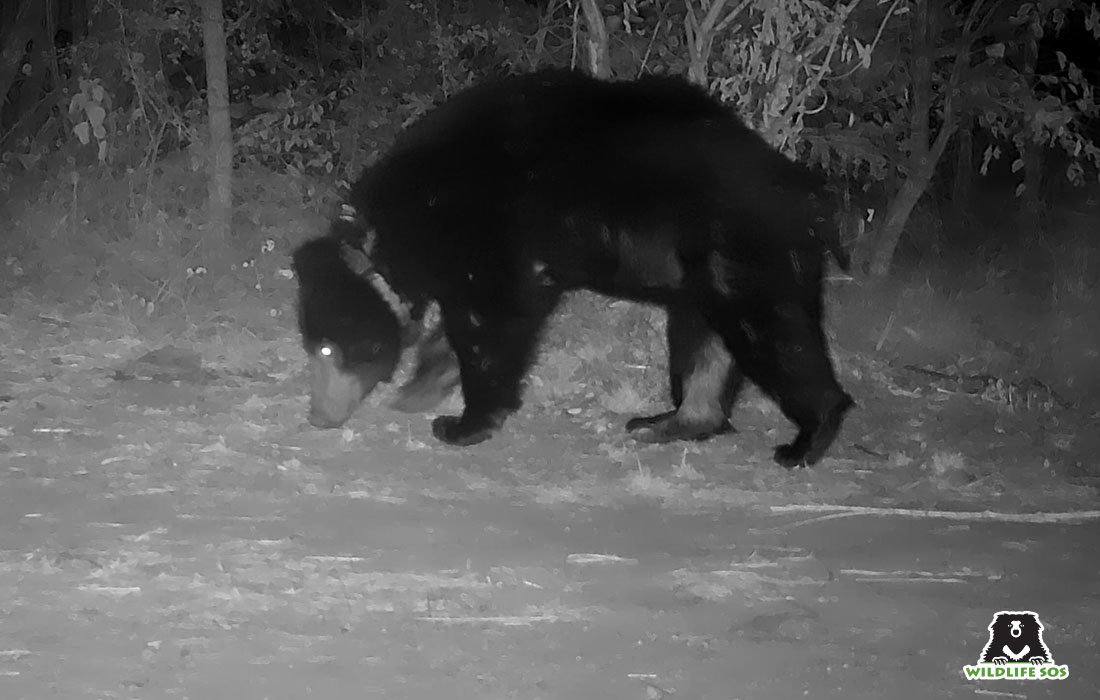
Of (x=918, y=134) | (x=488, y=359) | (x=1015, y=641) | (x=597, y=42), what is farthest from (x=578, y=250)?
(x=918, y=134)

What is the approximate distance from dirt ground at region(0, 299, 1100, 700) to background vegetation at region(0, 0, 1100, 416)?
4.92ft

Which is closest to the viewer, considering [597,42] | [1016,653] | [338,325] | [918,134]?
[1016,653]

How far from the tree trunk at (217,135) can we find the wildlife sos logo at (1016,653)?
20.0 ft

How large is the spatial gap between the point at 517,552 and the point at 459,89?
18.0ft

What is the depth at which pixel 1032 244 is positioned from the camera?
36.2 ft

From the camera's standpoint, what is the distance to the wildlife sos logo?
3260 mm

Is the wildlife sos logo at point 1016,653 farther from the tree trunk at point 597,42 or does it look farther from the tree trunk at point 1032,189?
the tree trunk at point 1032,189

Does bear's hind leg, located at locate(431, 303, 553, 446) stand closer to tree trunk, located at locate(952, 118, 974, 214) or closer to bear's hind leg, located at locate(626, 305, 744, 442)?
bear's hind leg, located at locate(626, 305, 744, 442)

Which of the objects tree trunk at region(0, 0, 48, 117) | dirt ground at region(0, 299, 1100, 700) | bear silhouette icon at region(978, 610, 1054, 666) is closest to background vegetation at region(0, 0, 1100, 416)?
tree trunk at region(0, 0, 48, 117)

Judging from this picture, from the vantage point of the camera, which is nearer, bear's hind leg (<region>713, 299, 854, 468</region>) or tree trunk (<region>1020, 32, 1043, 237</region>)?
bear's hind leg (<region>713, 299, 854, 468</region>)

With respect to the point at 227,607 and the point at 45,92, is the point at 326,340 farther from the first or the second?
the point at 45,92

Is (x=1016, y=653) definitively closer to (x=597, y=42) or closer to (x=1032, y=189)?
(x=597, y=42)

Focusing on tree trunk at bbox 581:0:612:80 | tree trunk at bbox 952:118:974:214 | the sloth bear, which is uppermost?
tree trunk at bbox 581:0:612:80

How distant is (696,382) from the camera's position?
19.3ft
